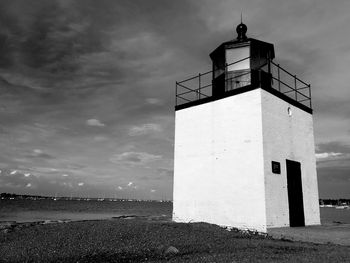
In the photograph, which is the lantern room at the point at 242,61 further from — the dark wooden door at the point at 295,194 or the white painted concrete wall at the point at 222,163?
the dark wooden door at the point at 295,194

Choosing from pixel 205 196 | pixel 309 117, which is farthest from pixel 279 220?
pixel 309 117

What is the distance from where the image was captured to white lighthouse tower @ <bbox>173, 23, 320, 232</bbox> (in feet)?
39.5

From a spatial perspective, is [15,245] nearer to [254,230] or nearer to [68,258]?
[68,258]

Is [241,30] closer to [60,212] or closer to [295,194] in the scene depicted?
[295,194]

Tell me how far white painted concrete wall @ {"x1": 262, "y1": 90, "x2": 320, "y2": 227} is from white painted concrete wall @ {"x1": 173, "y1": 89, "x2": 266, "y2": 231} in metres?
0.37

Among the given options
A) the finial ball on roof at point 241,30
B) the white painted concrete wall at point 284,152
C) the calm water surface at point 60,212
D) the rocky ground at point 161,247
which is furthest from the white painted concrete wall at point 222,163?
the calm water surface at point 60,212

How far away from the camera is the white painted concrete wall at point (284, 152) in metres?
12.0

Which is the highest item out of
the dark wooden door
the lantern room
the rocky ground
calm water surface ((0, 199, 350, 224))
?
the lantern room

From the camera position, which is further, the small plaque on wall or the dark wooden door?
the dark wooden door

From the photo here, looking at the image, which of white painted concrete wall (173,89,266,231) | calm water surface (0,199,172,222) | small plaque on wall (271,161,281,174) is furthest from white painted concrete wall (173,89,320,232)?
calm water surface (0,199,172,222)

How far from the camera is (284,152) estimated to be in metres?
13.0

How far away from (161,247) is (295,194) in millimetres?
6830

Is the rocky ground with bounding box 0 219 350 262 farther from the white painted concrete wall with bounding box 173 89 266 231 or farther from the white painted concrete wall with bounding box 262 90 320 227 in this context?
the white painted concrete wall with bounding box 262 90 320 227

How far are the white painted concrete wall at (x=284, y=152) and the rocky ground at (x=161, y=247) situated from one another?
1.79 meters
